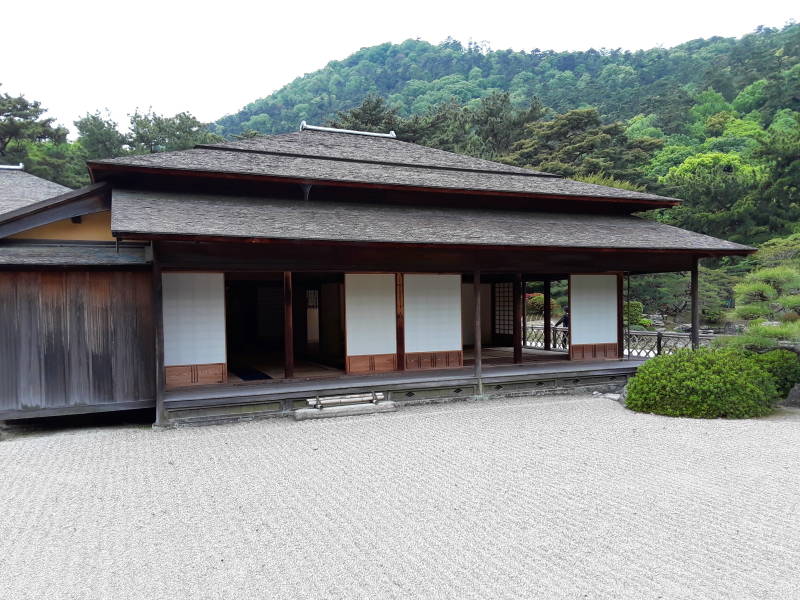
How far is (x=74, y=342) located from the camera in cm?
826

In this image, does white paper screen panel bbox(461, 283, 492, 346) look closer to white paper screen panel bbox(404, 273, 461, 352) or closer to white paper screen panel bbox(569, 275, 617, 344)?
white paper screen panel bbox(569, 275, 617, 344)

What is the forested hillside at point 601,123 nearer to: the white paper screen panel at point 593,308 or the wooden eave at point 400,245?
the wooden eave at point 400,245

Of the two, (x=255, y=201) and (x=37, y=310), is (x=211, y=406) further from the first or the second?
(x=255, y=201)

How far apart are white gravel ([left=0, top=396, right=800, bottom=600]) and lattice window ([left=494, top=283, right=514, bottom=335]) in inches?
287

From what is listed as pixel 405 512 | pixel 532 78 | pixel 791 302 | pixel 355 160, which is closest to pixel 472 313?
pixel 355 160

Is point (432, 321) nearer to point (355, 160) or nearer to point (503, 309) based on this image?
point (355, 160)

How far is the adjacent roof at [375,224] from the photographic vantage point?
26.9 feet

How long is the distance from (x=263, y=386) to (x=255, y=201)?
343 centimetres

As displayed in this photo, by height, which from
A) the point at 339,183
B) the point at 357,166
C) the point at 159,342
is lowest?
the point at 159,342

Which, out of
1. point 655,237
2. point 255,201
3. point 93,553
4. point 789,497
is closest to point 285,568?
point 93,553

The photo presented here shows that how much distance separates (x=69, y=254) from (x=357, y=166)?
595cm

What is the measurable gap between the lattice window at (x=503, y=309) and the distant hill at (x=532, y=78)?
120 ft

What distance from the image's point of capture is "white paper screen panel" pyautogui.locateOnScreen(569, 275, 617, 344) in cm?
1188

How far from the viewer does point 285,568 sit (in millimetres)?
3867
